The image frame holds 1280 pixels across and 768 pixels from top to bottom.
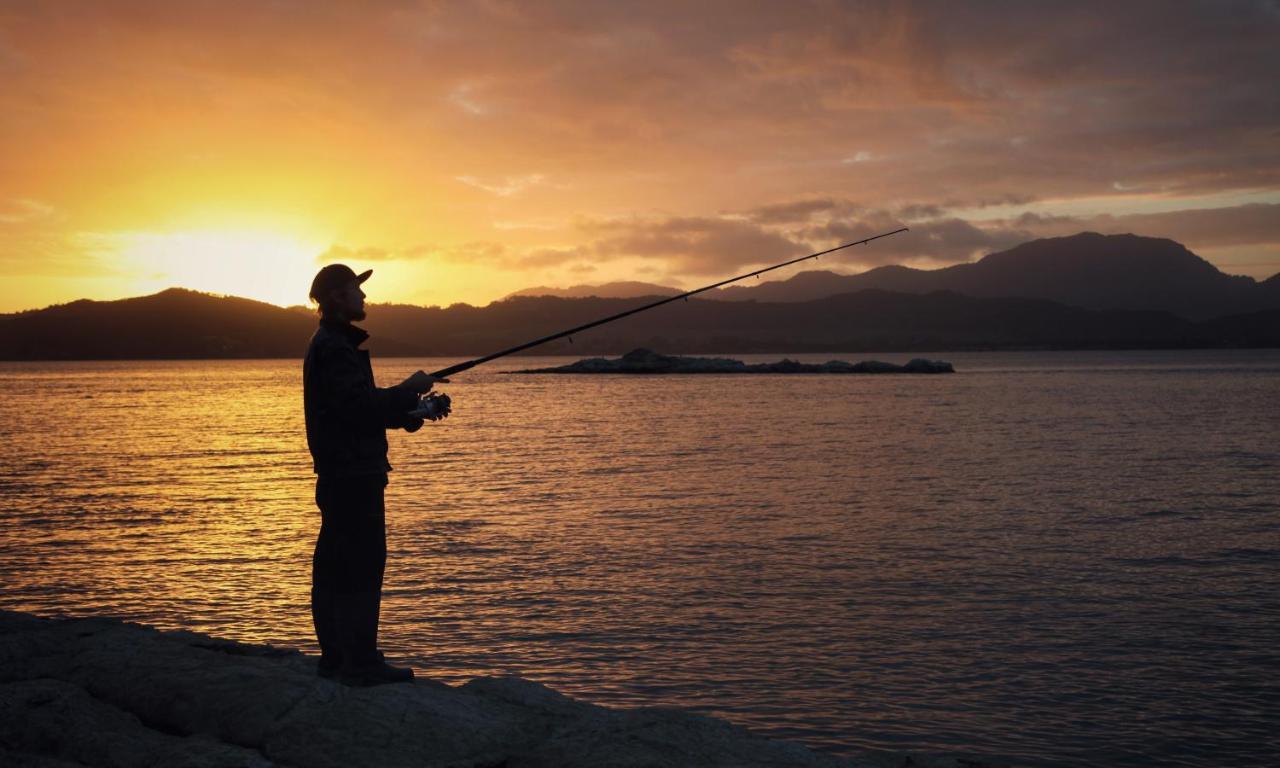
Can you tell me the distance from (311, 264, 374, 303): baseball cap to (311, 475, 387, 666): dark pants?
3.72 feet

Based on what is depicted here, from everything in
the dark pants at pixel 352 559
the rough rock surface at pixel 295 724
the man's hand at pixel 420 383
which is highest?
the man's hand at pixel 420 383

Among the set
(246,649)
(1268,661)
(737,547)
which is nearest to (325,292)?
(246,649)

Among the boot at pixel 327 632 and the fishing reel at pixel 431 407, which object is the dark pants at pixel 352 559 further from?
the fishing reel at pixel 431 407

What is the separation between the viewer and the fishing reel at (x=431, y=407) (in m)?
5.90

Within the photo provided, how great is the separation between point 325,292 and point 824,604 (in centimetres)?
810

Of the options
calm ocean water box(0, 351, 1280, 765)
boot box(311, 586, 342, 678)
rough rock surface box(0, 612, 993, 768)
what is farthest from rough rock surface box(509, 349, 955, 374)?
boot box(311, 586, 342, 678)

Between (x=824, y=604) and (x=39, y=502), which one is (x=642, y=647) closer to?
(x=824, y=604)

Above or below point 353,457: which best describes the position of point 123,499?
below

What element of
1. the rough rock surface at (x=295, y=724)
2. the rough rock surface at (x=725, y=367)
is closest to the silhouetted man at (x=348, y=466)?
the rough rock surface at (x=295, y=724)

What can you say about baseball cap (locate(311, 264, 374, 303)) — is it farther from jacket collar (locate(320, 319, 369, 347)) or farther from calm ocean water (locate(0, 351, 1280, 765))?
calm ocean water (locate(0, 351, 1280, 765))

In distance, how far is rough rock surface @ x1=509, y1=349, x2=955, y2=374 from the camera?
133 m

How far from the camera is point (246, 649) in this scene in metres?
7.03

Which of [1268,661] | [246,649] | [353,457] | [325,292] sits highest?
[325,292]

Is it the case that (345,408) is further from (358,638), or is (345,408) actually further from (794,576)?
(794,576)
